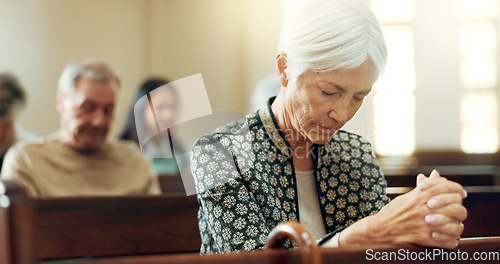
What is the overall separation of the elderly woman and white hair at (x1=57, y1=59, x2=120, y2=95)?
1675mm

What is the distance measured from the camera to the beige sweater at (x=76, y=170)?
2.86 m

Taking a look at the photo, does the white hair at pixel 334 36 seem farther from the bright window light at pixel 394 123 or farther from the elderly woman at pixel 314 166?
the bright window light at pixel 394 123

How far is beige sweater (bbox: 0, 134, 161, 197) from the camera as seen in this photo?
9.37 feet

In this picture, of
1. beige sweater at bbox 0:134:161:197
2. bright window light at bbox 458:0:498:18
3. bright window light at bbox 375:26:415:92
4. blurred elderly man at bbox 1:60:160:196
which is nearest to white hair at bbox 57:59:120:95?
blurred elderly man at bbox 1:60:160:196

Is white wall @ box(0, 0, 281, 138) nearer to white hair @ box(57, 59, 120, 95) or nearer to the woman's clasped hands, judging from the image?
white hair @ box(57, 59, 120, 95)

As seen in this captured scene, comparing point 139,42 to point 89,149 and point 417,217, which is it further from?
point 417,217

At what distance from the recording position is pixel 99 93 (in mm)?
3197

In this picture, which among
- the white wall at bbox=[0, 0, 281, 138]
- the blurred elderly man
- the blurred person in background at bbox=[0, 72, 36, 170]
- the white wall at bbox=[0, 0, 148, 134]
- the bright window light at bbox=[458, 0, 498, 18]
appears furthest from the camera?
the bright window light at bbox=[458, 0, 498, 18]

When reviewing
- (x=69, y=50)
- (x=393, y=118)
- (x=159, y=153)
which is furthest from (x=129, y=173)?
(x=393, y=118)

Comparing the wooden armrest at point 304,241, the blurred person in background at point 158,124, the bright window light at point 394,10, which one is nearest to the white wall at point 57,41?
the blurred person in background at point 158,124

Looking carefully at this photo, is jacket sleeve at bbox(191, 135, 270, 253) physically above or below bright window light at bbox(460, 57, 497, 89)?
below

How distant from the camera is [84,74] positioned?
3.22 metres

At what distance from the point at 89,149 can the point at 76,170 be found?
0.51 ft

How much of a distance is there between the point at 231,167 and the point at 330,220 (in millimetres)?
361
